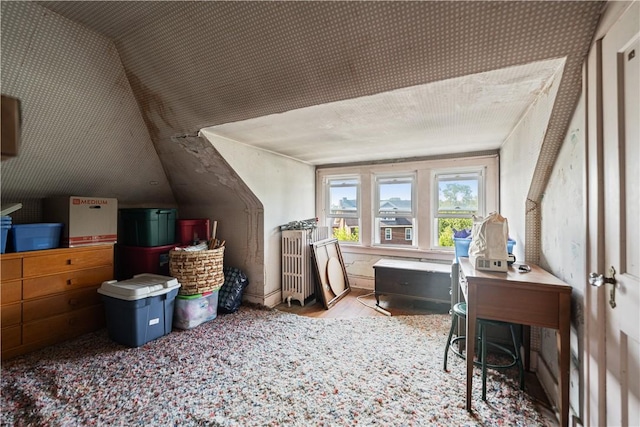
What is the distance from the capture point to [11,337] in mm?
2168

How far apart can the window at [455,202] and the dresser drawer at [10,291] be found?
436 cm

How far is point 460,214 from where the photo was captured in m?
3.55

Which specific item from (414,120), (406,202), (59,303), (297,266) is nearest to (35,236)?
(59,303)

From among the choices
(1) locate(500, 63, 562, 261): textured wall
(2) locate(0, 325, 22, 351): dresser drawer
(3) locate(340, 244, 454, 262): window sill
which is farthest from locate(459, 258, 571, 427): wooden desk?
(2) locate(0, 325, 22, 351): dresser drawer

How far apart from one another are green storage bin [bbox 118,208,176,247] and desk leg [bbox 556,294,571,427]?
3538 millimetres

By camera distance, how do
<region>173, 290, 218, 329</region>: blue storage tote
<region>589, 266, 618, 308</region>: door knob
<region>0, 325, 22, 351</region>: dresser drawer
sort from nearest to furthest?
<region>589, 266, 618, 308</region>: door knob < <region>0, 325, 22, 351</region>: dresser drawer < <region>173, 290, 218, 329</region>: blue storage tote

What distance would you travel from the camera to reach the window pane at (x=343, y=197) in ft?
13.8

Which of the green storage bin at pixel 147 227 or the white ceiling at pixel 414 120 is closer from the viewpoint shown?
the white ceiling at pixel 414 120

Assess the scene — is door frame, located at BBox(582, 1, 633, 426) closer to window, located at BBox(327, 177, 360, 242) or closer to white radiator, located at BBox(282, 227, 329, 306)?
white radiator, located at BBox(282, 227, 329, 306)

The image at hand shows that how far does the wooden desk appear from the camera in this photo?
54.6 inches

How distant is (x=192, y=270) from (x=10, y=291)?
1.34 metres

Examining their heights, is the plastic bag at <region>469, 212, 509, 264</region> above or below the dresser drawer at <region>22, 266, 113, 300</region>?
above

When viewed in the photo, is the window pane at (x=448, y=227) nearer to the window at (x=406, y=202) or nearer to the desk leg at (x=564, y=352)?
the window at (x=406, y=202)

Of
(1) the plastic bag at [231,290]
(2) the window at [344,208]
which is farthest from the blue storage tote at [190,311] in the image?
(2) the window at [344,208]
